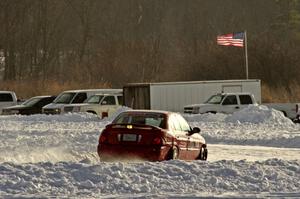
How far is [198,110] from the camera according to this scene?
41.6 metres

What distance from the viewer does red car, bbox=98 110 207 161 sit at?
1791 cm

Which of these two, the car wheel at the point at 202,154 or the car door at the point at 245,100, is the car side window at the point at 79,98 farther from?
the car wheel at the point at 202,154

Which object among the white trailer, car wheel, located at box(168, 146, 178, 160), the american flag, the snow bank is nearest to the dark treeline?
the american flag

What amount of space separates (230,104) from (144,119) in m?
23.6

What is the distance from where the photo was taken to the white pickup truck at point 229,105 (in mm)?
41688

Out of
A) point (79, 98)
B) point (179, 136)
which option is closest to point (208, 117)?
point (79, 98)

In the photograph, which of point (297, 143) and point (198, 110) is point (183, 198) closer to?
point (297, 143)

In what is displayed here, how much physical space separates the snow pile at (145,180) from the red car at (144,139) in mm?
2207

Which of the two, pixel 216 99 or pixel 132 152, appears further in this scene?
pixel 216 99

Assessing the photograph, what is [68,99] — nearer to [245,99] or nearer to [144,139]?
[245,99]

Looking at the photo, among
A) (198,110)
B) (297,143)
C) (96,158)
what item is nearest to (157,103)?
(198,110)

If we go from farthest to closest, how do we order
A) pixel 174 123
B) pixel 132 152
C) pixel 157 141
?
pixel 174 123
pixel 132 152
pixel 157 141

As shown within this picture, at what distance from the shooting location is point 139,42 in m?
87.5

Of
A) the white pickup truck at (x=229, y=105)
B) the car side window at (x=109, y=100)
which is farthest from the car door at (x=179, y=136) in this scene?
the car side window at (x=109, y=100)
